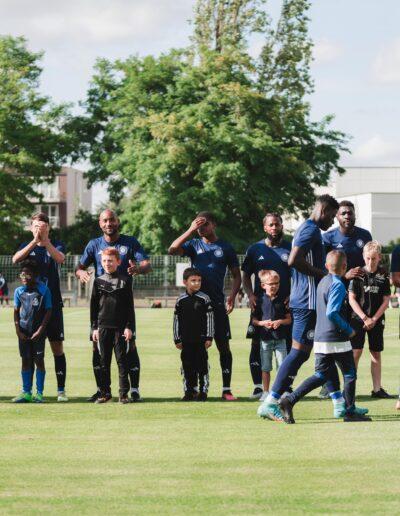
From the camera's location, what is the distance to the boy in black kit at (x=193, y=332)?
1224 centimetres

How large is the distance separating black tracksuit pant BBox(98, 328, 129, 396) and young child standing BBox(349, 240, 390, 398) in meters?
2.63

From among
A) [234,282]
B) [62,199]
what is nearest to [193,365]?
[234,282]

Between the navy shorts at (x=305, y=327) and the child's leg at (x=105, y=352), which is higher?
the navy shorts at (x=305, y=327)

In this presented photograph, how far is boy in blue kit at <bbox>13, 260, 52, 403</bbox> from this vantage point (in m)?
12.1

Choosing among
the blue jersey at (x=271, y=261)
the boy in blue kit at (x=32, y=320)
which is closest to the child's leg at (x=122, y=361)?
the boy in blue kit at (x=32, y=320)

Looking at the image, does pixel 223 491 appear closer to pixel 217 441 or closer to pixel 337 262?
pixel 217 441

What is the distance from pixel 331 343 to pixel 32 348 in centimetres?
380

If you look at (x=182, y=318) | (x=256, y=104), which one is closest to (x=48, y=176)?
(x=256, y=104)

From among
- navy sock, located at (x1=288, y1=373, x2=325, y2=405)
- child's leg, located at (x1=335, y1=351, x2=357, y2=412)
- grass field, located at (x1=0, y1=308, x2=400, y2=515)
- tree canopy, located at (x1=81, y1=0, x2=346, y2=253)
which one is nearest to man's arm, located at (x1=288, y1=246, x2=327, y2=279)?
child's leg, located at (x1=335, y1=351, x2=357, y2=412)

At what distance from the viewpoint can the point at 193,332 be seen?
1226 centimetres

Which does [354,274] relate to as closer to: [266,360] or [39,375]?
[266,360]

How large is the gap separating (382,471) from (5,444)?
3102mm

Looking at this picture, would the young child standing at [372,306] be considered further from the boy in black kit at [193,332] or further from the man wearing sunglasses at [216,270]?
the boy in black kit at [193,332]

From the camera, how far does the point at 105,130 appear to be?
65312 mm
